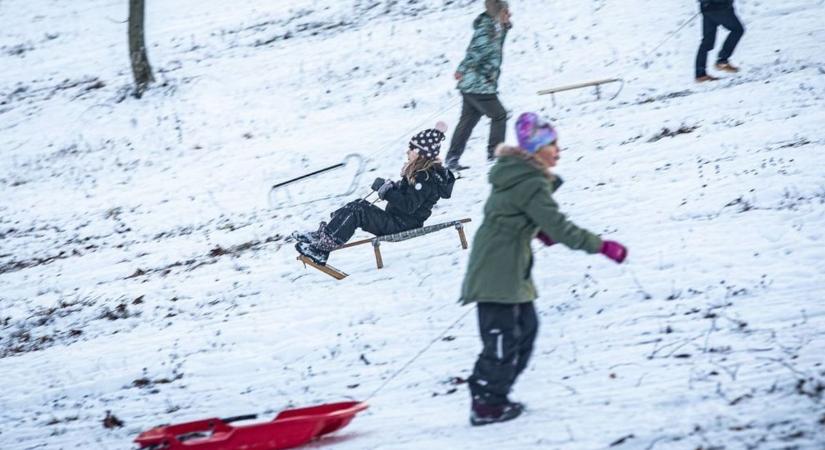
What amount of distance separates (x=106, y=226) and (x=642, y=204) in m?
8.32

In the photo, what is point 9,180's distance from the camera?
52.1ft

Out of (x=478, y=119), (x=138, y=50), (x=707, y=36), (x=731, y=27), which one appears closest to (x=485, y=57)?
(x=478, y=119)

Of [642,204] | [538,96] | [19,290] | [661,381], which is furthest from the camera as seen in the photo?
[538,96]

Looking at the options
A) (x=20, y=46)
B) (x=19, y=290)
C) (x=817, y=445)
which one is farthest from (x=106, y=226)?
(x=20, y=46)

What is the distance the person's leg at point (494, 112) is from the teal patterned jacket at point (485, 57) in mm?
94

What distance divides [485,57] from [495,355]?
21.1ft

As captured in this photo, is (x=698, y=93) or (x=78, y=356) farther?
(x=698, y=93)

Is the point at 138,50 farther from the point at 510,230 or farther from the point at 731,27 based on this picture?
the point at 510,230

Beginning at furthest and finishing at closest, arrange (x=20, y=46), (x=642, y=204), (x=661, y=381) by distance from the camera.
→ (x=20, y=46) < (x=642, y=204) < (x=661, y=381)

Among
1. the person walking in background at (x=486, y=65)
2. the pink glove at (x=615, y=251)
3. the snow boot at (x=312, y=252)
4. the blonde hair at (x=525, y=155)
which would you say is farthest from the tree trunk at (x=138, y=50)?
the pink glove at (x=615, y=251)

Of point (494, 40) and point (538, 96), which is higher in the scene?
point (494, 40)

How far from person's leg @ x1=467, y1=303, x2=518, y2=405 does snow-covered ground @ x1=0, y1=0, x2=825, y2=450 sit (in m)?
0.22

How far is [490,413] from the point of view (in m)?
5.00

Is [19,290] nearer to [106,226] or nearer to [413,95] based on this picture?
[106,226]
